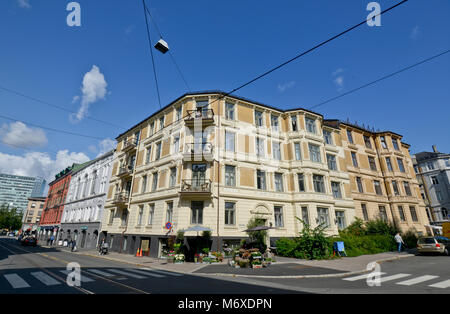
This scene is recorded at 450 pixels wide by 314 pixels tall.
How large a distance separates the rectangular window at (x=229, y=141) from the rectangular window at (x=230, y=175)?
189 cm

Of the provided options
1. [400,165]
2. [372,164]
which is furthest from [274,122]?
[400,165]

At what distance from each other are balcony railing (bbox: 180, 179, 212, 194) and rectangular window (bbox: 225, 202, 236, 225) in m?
2.62

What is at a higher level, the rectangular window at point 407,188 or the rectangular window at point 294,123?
the rectangular window at point 294,123

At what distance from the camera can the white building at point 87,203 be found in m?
32.2

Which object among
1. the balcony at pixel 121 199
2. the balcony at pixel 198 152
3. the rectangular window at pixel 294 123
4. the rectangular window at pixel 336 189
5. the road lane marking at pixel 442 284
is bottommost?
the road lane marking at pixel 442 284

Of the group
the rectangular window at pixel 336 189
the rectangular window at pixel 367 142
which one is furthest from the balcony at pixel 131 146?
the rectangular window at pixel 367 142

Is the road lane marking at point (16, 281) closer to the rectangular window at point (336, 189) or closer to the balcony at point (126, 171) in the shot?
the balcony at point (126, 171)

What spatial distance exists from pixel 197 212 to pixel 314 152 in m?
14.9

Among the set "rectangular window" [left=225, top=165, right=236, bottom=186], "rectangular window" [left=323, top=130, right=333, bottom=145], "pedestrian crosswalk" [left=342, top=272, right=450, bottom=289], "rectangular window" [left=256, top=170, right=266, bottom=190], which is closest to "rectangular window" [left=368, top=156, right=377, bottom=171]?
"rectangular window" [left=323, top=130, right=333, bottom=145]

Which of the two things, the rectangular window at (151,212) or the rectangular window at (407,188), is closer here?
the rectangular window at (151,212)

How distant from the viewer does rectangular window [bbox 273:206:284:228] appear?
21.6m

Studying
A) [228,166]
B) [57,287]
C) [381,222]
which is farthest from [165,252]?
[381,222]

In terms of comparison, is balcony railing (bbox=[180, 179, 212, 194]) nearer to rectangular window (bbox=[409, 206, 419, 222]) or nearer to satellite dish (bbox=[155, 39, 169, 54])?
satellite dish (bbox=[155, 39, 169, 54])
